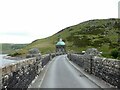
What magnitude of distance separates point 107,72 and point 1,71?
12.3 metres

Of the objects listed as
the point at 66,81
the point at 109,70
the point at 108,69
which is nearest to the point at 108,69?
the point at 108,69

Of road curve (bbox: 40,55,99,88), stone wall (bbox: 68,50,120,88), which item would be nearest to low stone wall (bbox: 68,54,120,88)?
stone wall (bbox: 68,50,120,88)

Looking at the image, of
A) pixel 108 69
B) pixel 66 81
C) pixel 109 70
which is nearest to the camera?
pixel 109 70

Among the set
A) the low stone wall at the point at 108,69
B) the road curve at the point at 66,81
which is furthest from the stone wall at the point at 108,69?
the road curve at the point at 66,81

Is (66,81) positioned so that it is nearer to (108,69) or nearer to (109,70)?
(108,69)

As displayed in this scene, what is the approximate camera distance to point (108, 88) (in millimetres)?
20312

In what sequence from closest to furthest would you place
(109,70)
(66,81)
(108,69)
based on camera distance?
(109,70) < (108,69) < (66,81)

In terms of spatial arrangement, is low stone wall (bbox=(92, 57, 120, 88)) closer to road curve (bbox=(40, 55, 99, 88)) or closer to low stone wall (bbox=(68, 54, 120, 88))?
low stone wall (bbox=(68, 54, 120, 88))

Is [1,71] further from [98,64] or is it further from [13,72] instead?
[98,64]

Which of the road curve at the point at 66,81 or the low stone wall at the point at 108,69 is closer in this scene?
the low stone wall at the point at 108,69

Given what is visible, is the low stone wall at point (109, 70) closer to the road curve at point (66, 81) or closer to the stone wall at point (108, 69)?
the stone wall at point (108, 69)

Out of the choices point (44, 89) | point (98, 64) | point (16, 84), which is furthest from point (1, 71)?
point (98, 64)

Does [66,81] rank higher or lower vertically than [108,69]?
lower

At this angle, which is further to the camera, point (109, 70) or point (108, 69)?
point (108, 69)
